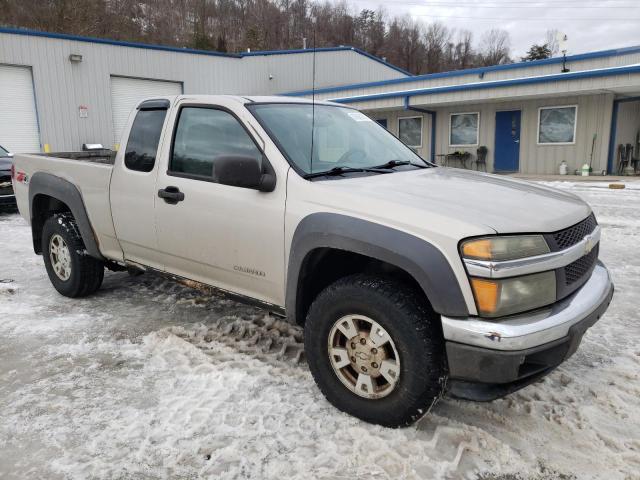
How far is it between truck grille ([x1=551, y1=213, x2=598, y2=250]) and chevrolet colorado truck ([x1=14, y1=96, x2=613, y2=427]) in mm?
16

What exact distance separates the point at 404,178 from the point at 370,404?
1385 millimetres

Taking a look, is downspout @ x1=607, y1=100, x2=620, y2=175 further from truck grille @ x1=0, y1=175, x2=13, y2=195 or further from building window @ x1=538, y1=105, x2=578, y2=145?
truck grille @ x1=0, y1=175, x2=13, y2=195

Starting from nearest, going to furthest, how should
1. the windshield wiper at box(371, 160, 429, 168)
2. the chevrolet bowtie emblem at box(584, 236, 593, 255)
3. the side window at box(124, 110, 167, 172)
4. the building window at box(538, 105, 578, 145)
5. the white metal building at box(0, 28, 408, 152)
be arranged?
the chevrolet bowtie emblem at box(584, 236, 593, 255) → the windshield wiper at box(371, 160, 429, 168) → the side window at box(124, 110, 167, 172) → the building window at box(538, 105, 578, 145) → the white metal building at box(0, 28, 408, 152)

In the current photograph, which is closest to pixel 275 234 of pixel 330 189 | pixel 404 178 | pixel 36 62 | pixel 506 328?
pixel 330 189

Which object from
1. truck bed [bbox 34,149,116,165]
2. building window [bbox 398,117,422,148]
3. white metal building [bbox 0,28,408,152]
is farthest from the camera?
building window [bbox 398,117,422,148]

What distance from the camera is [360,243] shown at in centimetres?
267

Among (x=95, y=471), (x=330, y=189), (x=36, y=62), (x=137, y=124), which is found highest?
(x=36, y=62)

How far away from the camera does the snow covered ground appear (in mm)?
2508

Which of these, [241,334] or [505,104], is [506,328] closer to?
[241,334]

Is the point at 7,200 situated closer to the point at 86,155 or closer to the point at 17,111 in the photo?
the point at 86,155

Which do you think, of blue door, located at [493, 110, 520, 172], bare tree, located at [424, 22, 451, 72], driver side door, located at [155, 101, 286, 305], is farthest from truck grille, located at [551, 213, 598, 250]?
bare tree, located at [424, 22, 451, 72]

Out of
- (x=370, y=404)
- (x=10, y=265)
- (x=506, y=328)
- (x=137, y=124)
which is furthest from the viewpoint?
(x=10, y=265)

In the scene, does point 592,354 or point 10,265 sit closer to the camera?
point 592,354

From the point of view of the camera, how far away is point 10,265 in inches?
250
